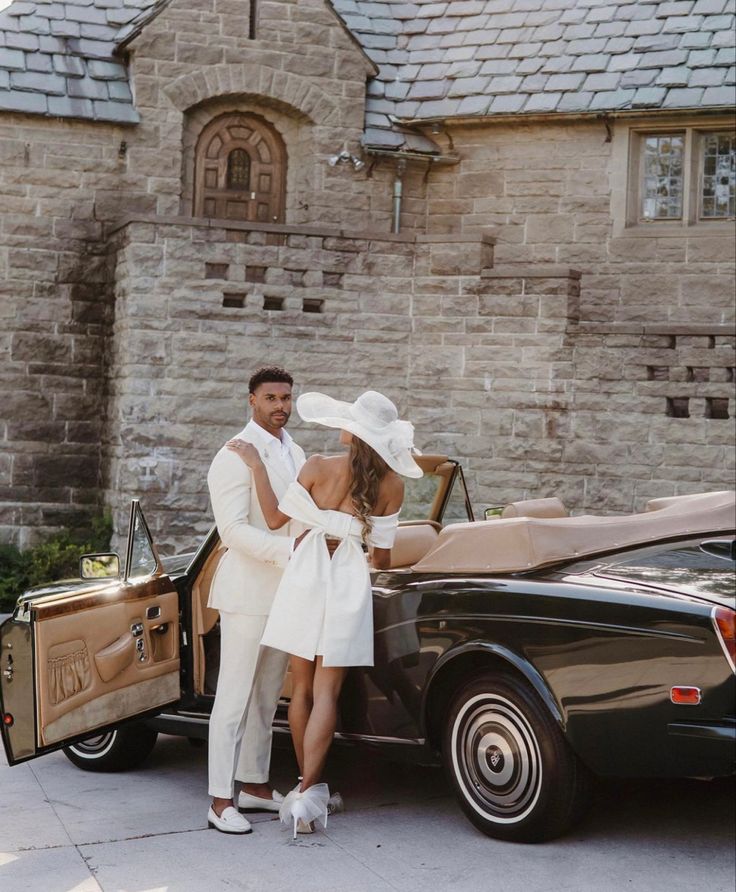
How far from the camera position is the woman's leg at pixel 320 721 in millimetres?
5391

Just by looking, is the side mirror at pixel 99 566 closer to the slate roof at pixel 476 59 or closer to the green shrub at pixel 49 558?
the green shrub at pixel 49 558

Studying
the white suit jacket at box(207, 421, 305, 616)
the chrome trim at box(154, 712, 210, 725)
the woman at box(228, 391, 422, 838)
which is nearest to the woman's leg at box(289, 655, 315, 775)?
the woman at box(228, 391, 422, 838)

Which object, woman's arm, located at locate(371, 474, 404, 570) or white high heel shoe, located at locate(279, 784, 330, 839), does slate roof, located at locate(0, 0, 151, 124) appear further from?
white high heel shoe, located at locate(279, 784, 330, 839)

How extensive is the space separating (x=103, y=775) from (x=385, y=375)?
7.65 m

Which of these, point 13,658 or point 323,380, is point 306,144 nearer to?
point 323,380

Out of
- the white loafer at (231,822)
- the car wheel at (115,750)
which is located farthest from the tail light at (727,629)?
the car wheel at (115,750)

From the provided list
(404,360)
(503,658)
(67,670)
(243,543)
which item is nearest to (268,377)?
(243,543)

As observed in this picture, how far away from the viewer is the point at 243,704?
18.4 feet

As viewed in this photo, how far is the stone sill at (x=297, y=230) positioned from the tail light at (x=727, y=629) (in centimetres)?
908

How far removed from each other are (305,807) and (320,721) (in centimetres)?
36

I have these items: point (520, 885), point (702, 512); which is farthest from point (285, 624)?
point (702, 512)

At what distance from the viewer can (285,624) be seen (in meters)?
5.43

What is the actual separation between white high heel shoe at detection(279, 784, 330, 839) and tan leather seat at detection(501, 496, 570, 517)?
1570 millimetres

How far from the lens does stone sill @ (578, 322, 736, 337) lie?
12503mm
